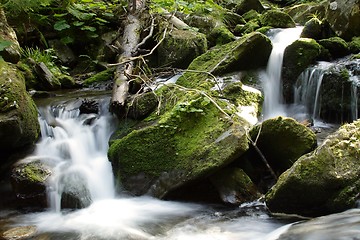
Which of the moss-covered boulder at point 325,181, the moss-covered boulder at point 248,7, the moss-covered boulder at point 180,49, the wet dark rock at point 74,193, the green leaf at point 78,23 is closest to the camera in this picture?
the moss-covered boulder at point 325,181

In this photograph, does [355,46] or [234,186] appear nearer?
[234,186]

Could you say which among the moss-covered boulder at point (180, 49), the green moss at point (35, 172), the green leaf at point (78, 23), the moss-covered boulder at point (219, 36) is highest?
the green leaf at point (78, 23)

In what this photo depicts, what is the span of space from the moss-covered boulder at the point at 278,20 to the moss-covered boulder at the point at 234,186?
624cm

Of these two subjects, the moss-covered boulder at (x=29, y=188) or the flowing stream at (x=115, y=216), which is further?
the moss-covered boulder at (x=29, y=188)

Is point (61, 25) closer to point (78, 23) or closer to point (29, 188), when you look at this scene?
point (78, 23)

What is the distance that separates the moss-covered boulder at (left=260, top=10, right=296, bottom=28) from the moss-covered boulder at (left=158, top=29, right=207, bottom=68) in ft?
8.46

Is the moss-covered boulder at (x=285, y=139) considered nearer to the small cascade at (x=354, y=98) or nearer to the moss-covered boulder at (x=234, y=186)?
the moss-covered boulder at (x=234, y=186)

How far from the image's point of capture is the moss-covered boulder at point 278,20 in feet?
30.7

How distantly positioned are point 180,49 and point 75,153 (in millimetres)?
3472

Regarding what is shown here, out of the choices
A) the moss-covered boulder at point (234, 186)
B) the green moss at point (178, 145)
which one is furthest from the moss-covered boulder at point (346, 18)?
the moss-covered boulder at point (234, 186)

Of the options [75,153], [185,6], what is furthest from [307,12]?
[75,153]

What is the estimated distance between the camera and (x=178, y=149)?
14.9ft

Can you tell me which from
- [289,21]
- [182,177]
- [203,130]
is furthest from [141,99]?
[289,21]

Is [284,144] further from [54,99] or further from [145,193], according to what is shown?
[54,99]
